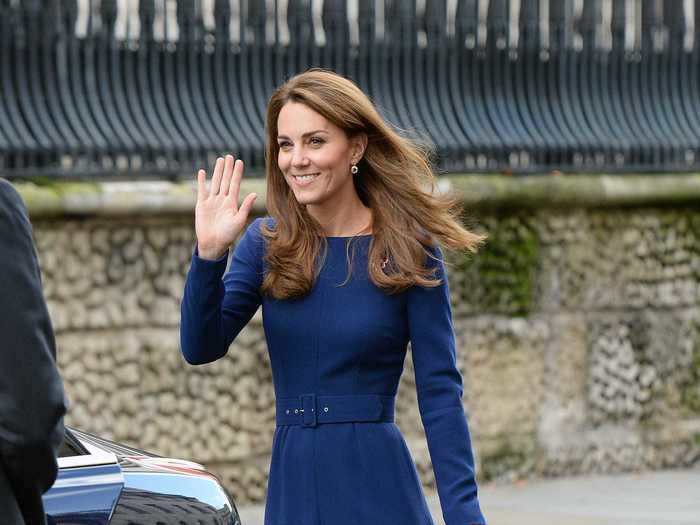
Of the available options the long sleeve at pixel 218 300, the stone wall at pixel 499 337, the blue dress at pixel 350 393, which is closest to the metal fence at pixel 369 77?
the stone wall at pixel 499 337

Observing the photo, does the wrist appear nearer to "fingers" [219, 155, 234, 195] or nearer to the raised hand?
the raised hand

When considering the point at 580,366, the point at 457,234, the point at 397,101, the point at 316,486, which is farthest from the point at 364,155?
the point at 580,366

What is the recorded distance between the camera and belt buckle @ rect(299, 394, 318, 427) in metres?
4.01

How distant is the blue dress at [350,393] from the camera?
13.1 feet

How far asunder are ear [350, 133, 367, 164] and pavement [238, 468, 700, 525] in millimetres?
4658

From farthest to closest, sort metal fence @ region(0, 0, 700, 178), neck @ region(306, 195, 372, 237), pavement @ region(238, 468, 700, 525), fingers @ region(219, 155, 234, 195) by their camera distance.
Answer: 1. pavement @ region(238, 468, 700, 525)
2. metal fence @ region(0, 0, 700, 178)
3. neck @ region(306, 195, 372, 237)
4. fingers @ region(219, 155, 234, 195)

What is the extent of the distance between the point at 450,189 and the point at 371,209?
4.98 meters

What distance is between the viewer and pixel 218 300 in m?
4.00

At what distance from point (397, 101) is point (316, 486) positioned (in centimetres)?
612

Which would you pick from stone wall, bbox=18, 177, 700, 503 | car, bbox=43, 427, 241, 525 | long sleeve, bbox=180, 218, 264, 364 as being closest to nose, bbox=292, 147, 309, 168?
long sleeve, bbox=180, 218, 264, 364

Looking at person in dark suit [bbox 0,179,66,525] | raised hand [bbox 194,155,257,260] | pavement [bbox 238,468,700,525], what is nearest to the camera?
person in dark suit [bbox 0,179,66,525]

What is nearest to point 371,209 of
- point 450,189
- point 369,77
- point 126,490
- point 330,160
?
point 330,160

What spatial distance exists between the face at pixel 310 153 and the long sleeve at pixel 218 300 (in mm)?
186

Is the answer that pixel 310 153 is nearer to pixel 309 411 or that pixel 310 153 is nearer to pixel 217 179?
pixel 217 179
